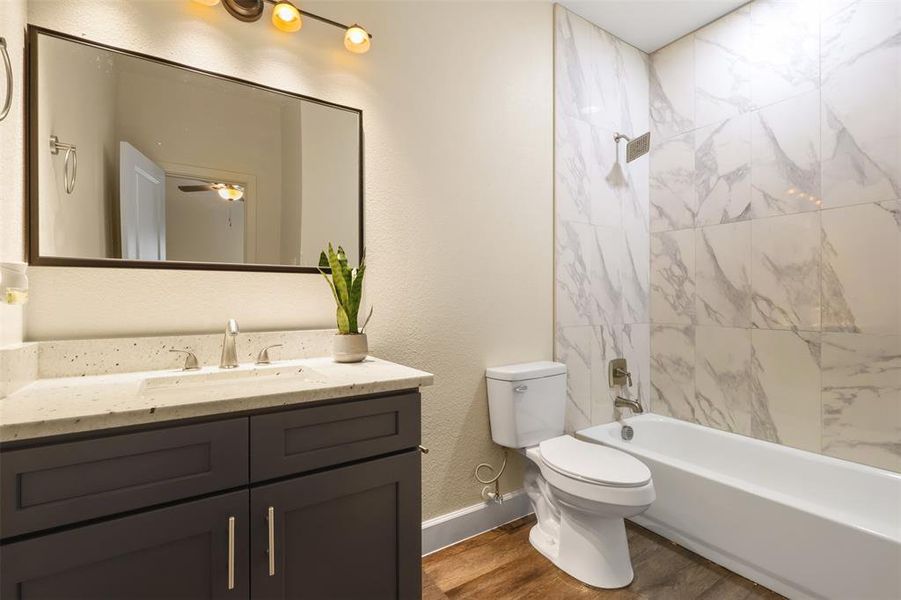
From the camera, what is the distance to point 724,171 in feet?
7.81

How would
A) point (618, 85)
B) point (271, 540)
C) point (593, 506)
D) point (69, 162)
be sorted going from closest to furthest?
1. point (271, 540)
2. point (69, 162)
3. point (593, 506)
4. point (618, 85)

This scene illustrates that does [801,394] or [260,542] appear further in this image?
[801,394]

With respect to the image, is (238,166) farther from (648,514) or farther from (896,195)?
(896,195)

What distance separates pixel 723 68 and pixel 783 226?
1.01 meters

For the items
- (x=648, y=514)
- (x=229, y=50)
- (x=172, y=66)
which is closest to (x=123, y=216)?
(x=172, y=66)

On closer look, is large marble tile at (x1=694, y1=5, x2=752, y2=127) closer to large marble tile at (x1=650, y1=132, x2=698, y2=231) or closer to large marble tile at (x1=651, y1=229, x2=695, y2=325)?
large marble tile at (x1=650, y1=132, x2=698, y2=231)

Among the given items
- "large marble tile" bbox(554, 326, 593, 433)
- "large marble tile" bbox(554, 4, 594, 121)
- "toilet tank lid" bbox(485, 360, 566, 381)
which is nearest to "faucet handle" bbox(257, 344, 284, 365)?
"toilet tank lid" bbox(485, 360, 566, 381)

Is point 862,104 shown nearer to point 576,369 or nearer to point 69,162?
point 576,369

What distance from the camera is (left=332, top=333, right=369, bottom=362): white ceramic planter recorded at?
4.86 ft

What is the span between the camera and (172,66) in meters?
1.36

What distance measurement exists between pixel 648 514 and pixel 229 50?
2.67 meters

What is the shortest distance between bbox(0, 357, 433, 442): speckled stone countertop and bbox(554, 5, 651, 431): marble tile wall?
134cm

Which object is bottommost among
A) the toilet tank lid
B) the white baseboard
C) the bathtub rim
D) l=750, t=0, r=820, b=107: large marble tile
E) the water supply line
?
the white baseboard

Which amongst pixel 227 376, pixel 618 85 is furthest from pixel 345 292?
pixel 618 85
